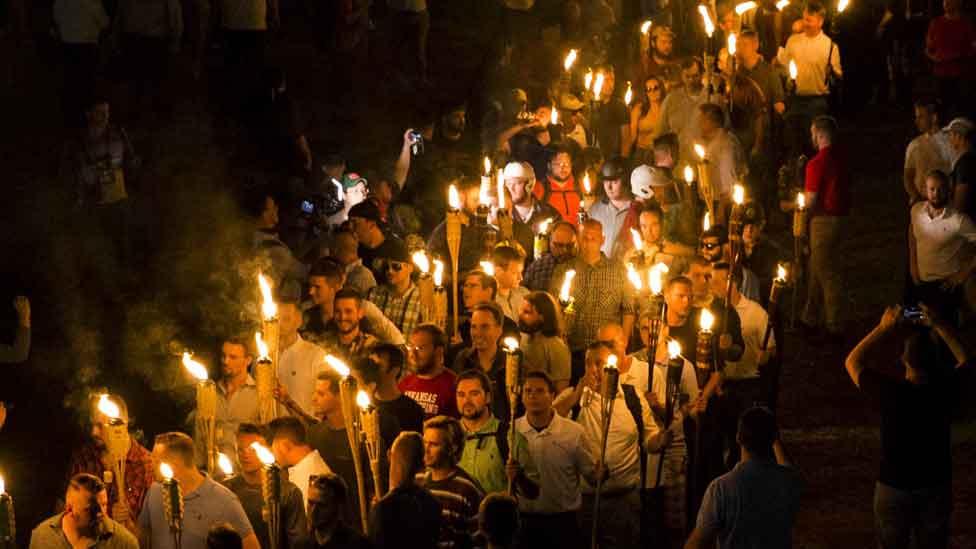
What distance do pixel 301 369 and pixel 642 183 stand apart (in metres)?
4.51

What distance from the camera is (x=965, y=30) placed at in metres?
17.8

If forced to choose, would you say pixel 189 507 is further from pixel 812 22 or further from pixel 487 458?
pixel 812 22

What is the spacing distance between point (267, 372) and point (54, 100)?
33.4 ft

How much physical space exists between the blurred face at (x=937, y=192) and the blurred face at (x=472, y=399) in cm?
503

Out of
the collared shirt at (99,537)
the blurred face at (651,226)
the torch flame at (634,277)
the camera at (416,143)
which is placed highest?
the camera at (416,143)

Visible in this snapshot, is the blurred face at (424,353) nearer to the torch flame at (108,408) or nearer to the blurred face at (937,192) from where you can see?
the torch flame at (108,408)

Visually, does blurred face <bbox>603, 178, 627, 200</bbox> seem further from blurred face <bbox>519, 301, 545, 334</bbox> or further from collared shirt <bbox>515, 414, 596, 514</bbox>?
collared shirt <bbox>515, 414, 596, 514</bbox>

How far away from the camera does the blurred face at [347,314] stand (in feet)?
36.6

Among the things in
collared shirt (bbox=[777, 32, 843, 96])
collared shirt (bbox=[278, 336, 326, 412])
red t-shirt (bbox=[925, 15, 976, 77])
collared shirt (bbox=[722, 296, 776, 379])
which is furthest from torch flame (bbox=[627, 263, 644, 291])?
red t-shirt (bbox=[925, 15, 976, 77])

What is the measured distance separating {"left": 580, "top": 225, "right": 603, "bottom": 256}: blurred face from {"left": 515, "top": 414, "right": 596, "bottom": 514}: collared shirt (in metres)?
3.23

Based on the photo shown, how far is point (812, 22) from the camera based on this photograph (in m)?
17.4

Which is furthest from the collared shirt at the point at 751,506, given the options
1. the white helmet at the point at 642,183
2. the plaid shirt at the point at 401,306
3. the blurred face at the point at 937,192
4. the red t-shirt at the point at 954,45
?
the red t-shirt at the point at 954,45

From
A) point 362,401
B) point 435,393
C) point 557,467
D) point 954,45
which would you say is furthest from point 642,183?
point 362,401

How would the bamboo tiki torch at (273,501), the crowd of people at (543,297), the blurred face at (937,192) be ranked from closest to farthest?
the bamboo tiki torch at (273,501)
the crowd of people at (543,297)
the blurred face at (937,192)
